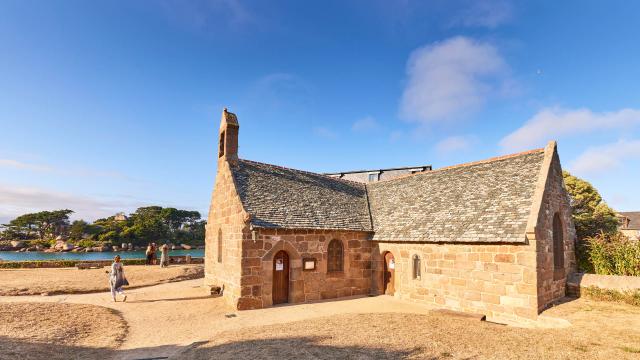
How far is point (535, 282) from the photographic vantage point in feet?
36.9

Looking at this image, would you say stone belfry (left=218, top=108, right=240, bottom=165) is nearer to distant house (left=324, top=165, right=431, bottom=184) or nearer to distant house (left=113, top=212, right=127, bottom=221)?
distant house (left=324, top=165, right=431, bottom=184)

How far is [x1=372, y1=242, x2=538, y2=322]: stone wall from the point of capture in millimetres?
11531

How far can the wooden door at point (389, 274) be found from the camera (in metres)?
16.7

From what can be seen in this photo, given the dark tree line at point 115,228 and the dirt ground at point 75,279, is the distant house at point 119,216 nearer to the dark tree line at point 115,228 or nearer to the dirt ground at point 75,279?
the dark tree line at point 115,228

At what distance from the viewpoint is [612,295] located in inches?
481

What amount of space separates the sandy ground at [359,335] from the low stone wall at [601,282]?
2.92 feet

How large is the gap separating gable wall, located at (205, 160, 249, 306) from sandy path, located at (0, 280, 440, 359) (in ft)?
3.04

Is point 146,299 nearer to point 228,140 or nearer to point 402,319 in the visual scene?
point 228,140

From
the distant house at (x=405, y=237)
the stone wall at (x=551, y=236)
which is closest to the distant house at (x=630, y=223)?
the stone wall at (x=551, y=236)

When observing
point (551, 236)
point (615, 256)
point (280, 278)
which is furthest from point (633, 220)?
point (280, 278)

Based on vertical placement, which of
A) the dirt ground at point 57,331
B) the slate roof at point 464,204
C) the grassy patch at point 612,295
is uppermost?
the slate roof at point 464,204

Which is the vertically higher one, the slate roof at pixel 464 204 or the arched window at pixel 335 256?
the slate roof at pixel 464 204

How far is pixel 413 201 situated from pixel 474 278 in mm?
6059

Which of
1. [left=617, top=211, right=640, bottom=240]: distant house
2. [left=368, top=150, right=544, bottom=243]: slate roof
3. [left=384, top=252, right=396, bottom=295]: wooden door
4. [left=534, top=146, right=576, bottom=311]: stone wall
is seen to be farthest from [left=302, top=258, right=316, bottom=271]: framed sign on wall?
[left=617, top=211, right=640, bottom=240]: distant house
